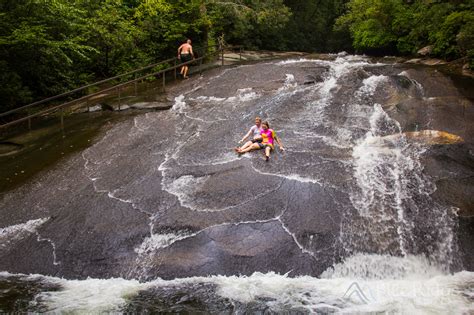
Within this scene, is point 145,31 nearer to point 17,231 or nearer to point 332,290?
point 17,231

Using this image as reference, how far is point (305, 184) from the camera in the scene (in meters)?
9.17

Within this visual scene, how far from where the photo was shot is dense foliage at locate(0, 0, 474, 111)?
46.6 ft

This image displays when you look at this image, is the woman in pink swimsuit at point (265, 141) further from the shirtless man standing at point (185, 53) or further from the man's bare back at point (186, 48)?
the man's bare back at point (186, 48)

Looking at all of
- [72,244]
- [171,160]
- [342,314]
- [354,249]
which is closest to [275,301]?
[342,314]

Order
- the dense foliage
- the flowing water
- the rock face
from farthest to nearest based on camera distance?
1. the dense foliage
2. the rock face
3. the flowing water

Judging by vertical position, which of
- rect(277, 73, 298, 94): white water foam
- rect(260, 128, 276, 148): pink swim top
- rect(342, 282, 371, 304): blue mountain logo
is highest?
rect(277, 73, 298, 94): white water foam

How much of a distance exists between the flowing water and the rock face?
0.09 feet

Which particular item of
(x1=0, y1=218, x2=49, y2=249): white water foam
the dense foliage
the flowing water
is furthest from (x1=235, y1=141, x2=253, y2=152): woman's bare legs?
the dense foliage

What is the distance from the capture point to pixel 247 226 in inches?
322

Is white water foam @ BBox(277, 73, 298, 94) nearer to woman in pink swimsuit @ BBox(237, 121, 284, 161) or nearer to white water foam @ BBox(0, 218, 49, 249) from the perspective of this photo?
woman in pink swimsuit @ BBox(237, 121, 284, 161)

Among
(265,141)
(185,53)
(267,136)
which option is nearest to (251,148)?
(265,141)

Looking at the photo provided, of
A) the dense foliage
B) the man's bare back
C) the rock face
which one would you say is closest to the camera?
the rock face

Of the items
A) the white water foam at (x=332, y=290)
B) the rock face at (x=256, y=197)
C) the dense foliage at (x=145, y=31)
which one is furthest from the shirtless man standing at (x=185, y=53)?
the white water foam at (x=332, y=290)

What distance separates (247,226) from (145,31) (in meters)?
16.0
